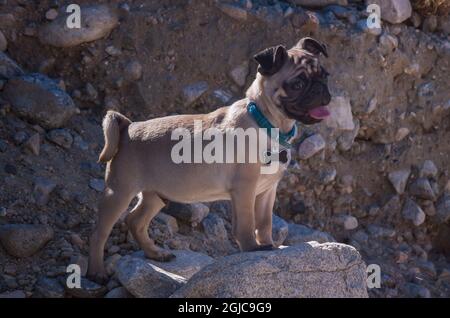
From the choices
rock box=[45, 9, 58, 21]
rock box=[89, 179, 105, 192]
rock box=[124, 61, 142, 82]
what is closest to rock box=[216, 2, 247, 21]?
rock box=[124, 61, 142, 82]

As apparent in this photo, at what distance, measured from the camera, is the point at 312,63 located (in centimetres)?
595

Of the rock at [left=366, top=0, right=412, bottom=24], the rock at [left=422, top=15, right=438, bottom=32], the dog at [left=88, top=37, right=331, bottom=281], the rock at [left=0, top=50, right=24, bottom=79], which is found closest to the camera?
the dog at [left=88, top=37, right=331, bottom=281]

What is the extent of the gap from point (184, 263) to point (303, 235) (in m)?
1.95

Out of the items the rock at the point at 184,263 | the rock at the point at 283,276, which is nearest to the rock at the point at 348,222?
the rock at the point at 184,263

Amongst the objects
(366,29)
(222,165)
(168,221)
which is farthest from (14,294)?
(366,29)

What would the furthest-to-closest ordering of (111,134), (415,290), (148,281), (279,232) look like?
(415,290), (279,232), (111,134), (148,281)

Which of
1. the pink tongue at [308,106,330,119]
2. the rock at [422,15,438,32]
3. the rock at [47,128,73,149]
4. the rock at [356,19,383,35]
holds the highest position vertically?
the pink tongue at [308,106,330,119]

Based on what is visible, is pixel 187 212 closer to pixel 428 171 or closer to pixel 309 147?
pixel 309 147

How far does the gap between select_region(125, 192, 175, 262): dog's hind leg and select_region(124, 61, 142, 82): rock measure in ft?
8.03

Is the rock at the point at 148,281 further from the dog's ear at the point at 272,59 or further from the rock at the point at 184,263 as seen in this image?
the dog's ear at the point at 272,59

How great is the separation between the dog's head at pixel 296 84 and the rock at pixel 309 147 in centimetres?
286

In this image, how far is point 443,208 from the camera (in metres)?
9.38

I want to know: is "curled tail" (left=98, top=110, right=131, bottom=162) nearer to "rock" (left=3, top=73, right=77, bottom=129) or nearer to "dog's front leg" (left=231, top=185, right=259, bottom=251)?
"dog's front leg" (left=231, top=185, right=259, bottom=251)

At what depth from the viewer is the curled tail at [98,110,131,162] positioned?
21.6ft
